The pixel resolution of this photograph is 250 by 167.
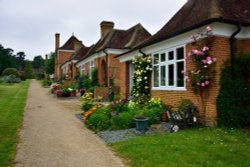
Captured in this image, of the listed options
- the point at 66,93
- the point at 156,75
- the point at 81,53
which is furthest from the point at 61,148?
the point at 81,53

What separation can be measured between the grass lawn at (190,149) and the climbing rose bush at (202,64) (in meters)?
1.78

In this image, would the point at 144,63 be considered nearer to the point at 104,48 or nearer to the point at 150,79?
the point at 150,79

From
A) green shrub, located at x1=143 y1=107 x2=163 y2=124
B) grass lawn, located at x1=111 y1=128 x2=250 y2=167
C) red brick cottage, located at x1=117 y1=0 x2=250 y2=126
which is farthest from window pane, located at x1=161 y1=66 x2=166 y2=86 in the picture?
grass lawn, located at x1=111 y1=128 x2=250 y2=167

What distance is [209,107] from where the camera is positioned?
27.7ft

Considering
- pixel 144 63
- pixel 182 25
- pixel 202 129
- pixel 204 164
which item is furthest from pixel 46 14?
pixel 204 164

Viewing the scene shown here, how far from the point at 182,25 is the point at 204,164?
6.76 m

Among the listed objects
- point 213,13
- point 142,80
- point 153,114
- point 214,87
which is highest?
point 213,13

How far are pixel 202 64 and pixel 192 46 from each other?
3.30 feet

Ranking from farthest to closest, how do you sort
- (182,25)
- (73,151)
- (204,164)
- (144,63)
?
(144,63)
(182,25)
(73,151)
(204,164)

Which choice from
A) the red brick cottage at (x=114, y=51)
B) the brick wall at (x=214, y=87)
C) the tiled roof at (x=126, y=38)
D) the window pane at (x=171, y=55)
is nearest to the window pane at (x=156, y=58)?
the window pane at (x=171, y=55)

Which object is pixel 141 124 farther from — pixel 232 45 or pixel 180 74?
pixel 232 45

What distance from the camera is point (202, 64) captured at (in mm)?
8500

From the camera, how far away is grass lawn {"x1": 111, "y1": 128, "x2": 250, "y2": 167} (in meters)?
5.02

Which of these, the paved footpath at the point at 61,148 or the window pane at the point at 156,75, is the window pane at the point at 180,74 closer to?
the window pane at the point at 156,75
